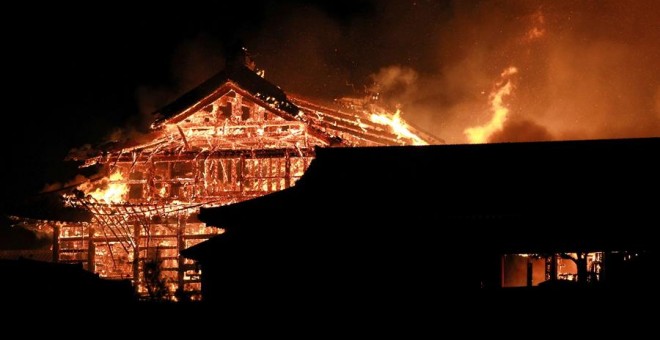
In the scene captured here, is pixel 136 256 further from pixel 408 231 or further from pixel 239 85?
pixel 408 231

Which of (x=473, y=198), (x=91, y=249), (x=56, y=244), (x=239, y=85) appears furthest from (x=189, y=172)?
(x=473, y=198)

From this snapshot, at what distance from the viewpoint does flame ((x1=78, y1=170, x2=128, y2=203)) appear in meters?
27.8

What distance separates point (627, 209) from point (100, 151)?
1801 centimetres

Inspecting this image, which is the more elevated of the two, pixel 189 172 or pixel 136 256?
pixel 189 172

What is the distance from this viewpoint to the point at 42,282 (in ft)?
52.6

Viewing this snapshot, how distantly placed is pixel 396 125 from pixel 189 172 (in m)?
8.74

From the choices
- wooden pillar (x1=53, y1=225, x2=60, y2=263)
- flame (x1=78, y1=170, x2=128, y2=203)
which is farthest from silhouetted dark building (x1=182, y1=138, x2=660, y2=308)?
wooden pillar (x1=53, y1=225, x2=60, y2=263)

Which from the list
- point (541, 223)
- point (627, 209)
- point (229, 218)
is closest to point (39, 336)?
point (229, 218)

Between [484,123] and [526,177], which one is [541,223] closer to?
[526,177]

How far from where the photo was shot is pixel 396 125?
32.3 metres

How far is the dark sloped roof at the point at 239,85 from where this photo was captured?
26.6 meters

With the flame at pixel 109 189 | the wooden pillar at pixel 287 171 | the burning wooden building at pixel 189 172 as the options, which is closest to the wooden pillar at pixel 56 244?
the burning wooden building at pixel 189 172

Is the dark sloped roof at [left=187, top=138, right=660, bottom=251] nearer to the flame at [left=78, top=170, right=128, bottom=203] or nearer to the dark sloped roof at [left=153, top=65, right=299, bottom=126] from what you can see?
the dark sloped roof at [left=153, top=65, right=299, bottom=126]

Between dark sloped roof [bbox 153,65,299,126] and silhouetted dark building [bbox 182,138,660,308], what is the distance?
28.8 ft
